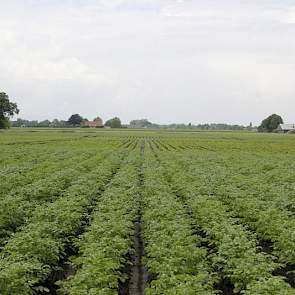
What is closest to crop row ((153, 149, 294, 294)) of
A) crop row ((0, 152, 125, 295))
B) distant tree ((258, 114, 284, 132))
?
crop row ((0, 152, 125, 295))

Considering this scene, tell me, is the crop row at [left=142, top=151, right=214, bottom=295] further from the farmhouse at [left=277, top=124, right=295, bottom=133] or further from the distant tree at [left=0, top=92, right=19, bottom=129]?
the farmhouse at [left=277, top=124, right=295, bottom=133]

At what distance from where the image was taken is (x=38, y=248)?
8992mm

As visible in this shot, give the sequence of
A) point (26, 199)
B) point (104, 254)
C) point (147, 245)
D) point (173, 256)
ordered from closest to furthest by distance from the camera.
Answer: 1. point (104, 254)
2. point (173, 256)
3. point (147, 245)
4. point (26, 199)

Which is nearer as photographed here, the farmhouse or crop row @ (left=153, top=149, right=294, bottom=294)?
crop row @ (left=153, top=149, right=294, bottom=294)

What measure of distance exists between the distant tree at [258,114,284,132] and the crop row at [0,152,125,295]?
18044 cm

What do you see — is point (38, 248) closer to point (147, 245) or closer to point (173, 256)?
point (173, 256)

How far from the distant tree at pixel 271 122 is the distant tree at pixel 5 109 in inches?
4425

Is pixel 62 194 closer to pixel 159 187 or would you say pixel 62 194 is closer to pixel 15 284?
pixel 159 187

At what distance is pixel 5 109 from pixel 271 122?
117 metres

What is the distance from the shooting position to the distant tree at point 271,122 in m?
186

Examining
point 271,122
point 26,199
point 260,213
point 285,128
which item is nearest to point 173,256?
point 260,213

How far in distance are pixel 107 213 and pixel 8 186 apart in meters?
7.38

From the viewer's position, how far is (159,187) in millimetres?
18781

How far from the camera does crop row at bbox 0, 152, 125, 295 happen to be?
729 cm
